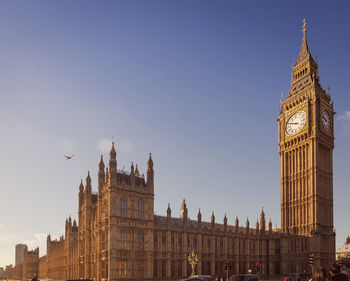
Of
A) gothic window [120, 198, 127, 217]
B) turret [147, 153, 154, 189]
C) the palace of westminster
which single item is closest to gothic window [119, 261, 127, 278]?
the palace of westminster

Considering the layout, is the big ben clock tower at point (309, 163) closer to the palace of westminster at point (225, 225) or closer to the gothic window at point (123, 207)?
the palace of westminster at point (225, 225)

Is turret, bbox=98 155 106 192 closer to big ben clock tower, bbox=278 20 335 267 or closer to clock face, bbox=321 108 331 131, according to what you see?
big ben clock tower, bbox=278 20 335 267

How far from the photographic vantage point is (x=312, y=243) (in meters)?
79.9

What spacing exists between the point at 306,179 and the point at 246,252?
20.5 m

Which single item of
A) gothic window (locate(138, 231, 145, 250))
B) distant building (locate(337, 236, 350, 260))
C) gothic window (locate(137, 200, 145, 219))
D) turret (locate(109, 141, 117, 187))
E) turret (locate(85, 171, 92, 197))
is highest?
turret (locate(109, 141, 117, 187))

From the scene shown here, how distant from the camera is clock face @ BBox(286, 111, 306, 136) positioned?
8774 centimetres

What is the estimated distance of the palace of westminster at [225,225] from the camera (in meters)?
67.2

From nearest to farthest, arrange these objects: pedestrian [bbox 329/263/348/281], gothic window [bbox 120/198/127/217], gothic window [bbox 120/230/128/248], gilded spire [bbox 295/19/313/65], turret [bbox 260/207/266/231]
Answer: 1. pedestrian [bbox 329/263/348/281]
2. gothic window [bbox 120/230/128/248]
3. gothic window [bbox 120/198/127/217]
4. turret [bbox 260/207/266/231]
5. gilded spire [bbox 295/19/313/65]

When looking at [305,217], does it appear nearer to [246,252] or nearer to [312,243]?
[312,243]

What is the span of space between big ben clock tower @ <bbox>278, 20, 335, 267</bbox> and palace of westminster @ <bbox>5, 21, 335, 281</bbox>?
208 millimetres

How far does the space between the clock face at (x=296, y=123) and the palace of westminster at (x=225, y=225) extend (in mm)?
233

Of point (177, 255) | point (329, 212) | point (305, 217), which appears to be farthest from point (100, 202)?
point (329, 212)

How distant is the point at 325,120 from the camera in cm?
8875

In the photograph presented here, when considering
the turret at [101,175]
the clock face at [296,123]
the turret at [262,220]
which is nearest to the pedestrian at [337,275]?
the turret at [101,175]
